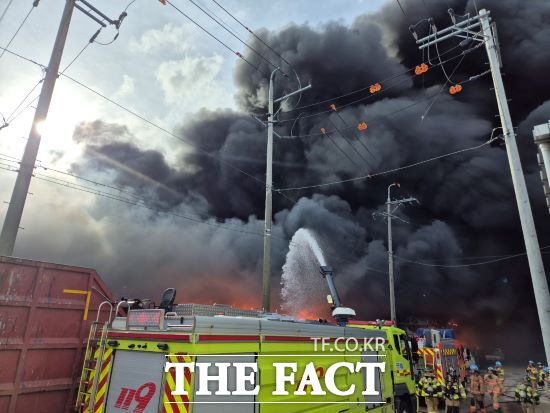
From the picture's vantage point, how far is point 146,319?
5.39 metres

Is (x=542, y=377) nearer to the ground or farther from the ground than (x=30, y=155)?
nearer to the ground

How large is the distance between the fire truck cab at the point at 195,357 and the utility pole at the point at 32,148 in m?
3.07

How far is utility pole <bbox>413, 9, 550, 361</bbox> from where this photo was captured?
24.7 ft

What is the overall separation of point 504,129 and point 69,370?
431 inches

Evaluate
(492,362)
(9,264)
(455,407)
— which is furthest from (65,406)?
(492,362)

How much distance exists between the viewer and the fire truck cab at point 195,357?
15.4ft

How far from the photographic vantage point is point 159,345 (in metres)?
4.98

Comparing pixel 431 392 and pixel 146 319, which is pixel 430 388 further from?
pixel 146 319

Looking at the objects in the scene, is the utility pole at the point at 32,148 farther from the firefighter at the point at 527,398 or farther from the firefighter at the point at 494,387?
the firefighter at the point at 527,398

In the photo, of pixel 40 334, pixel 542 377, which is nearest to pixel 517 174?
pixel 40 334

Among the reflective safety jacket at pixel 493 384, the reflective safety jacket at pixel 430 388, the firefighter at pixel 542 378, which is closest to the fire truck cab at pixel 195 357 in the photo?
the reflective safety jacket at pixel 430 388

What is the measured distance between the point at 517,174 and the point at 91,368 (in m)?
9.91

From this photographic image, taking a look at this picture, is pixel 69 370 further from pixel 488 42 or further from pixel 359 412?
pixel 488 42

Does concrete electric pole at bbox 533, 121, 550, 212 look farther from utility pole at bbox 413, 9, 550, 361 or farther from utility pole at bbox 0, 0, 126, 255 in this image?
utility pole at bbox 0, 0, 126, 255
